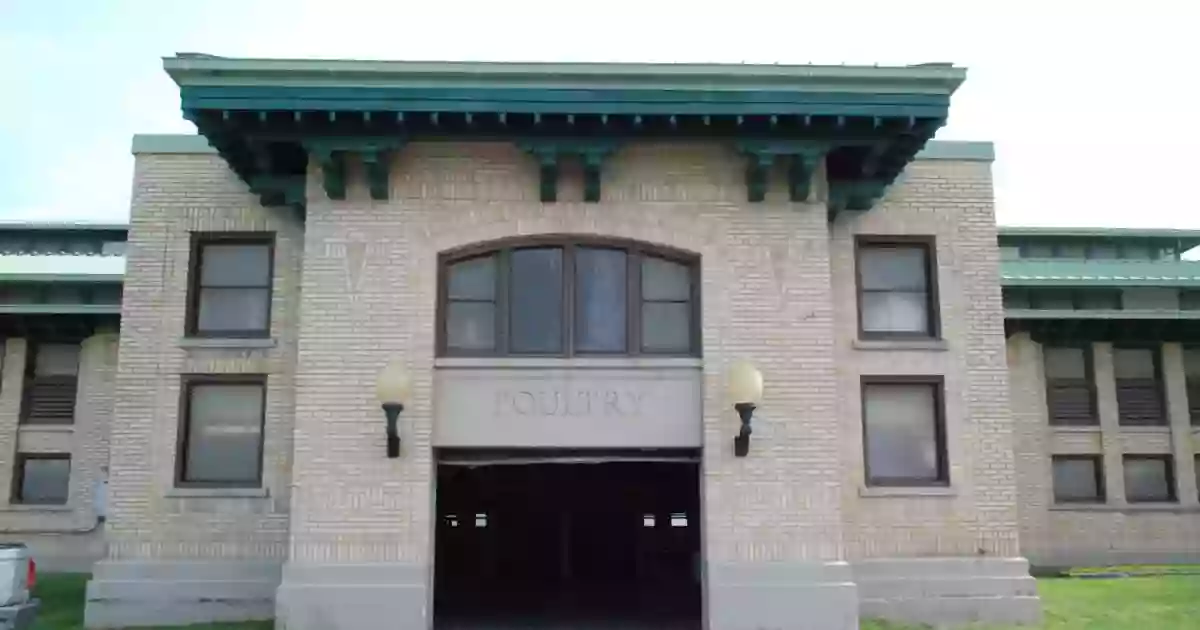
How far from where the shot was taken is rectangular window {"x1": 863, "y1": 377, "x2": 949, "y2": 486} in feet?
50.6

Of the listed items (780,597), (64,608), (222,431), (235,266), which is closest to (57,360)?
(64,608)

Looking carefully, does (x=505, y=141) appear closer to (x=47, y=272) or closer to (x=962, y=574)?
(x=962, y=574)

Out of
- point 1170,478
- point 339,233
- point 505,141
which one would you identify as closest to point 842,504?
point 505,141

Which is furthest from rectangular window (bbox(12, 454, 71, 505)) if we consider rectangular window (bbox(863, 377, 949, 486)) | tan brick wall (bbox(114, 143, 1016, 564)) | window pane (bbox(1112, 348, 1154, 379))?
window pane (bbox(1112, 348, 1154, 379))

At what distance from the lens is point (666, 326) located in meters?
14.3

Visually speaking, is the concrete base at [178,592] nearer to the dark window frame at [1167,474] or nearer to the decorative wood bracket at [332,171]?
the decorative wood bracket at [332,171]

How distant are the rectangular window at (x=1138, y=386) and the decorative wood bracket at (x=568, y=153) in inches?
862

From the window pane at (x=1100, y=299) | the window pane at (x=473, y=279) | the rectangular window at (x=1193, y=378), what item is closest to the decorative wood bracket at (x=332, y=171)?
the window pane at (x=473, y=279)

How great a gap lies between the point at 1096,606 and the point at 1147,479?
15.7 m

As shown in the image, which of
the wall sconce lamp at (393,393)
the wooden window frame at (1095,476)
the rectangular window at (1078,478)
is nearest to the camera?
the wall sconce lamp at (393,393)

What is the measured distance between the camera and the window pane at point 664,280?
14.4 metres

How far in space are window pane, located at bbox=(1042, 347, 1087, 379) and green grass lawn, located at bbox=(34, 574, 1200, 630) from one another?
9.65 m

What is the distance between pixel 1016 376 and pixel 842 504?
16.6m

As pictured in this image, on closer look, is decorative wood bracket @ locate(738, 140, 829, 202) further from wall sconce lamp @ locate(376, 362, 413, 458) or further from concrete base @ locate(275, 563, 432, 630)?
concrete base @ locate(275, 563, 432, 630)
